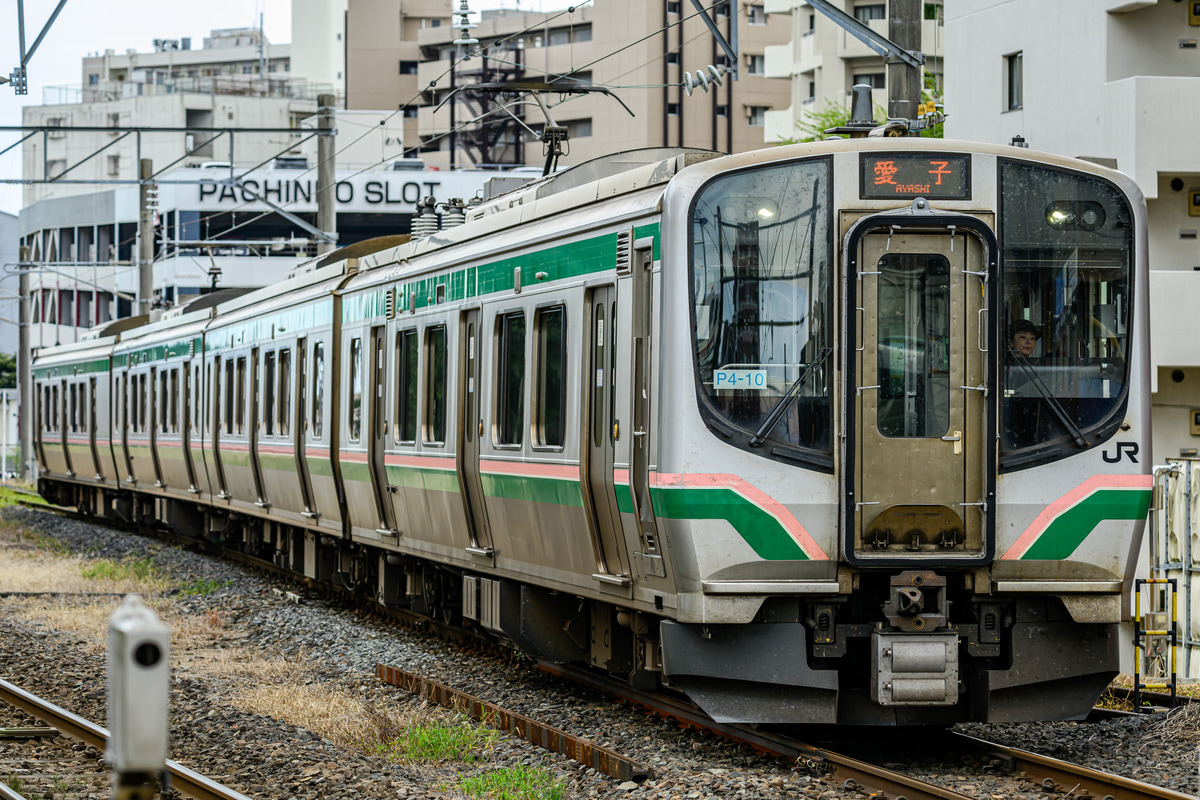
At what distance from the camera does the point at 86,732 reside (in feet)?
31.7

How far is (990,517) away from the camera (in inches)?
328

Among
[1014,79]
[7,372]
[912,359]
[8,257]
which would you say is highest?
[8,257]

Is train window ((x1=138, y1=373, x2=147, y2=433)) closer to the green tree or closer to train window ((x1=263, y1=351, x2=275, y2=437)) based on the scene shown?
train window ((x1=263, y1=351, x2=275, y2=437))

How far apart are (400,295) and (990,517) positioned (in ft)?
20.4

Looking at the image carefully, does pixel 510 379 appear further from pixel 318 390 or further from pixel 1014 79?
pixel 1014 79

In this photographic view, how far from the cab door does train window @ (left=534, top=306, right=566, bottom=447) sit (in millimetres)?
2169

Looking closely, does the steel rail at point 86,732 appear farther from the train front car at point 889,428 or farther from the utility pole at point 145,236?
the utility pole at point 145,236

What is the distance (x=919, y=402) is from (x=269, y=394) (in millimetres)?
11221

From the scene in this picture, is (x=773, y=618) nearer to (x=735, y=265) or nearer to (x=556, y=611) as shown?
(x=735, y=265)

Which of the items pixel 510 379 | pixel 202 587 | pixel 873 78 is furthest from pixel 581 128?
pixel 510 379

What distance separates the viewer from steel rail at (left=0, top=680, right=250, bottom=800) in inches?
313

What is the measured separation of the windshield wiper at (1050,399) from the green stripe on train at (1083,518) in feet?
0.97

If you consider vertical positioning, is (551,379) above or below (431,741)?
above

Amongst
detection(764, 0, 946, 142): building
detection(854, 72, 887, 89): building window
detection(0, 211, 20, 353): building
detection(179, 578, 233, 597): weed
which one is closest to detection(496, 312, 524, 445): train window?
detection(179, 578, 233, 597): weed
